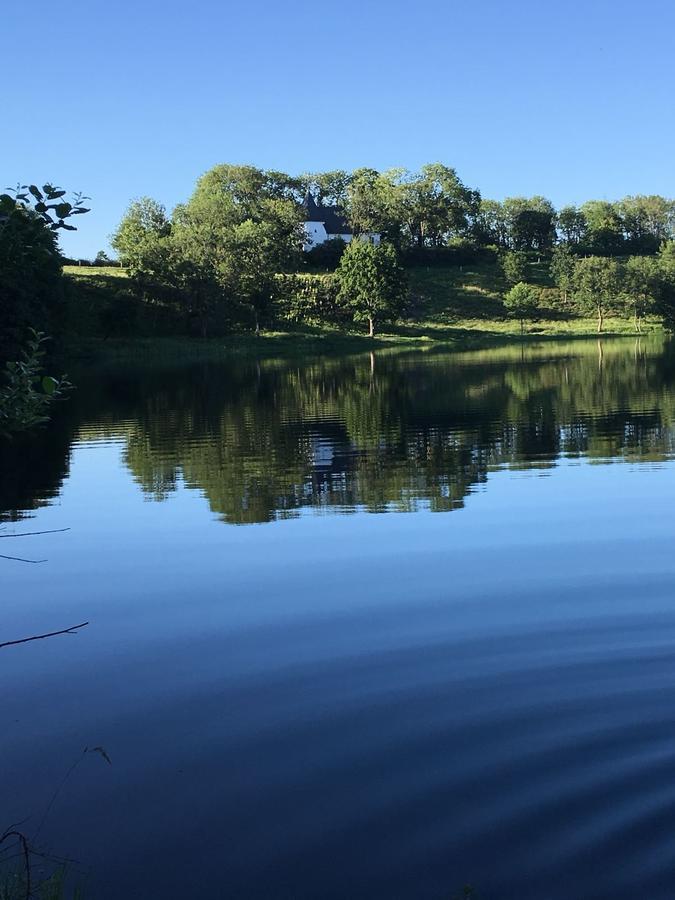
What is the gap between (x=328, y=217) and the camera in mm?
166625

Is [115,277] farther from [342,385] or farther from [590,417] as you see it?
[590,417]

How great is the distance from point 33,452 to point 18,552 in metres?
16.8

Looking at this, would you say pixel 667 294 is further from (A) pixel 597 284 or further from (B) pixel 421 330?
(B) pixel 421 330

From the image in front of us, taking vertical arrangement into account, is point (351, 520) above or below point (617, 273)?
below

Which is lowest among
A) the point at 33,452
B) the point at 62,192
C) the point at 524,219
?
the point at 33,452

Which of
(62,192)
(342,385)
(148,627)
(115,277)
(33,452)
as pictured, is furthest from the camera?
(115,277)

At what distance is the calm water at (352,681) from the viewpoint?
6.25 m

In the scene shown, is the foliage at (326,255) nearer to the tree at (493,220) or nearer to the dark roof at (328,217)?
the dark roof at (328,217)

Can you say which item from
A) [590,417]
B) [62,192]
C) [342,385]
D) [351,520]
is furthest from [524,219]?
[62,192]

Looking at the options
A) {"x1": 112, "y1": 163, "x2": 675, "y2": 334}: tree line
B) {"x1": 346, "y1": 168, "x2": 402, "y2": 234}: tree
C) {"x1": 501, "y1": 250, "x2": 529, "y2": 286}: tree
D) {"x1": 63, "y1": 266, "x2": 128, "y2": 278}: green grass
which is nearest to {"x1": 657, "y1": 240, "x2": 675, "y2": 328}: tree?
{"x1": 112, "y1": 163, "x2": 675, "y2": 334}: tree line

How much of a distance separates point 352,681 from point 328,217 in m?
163

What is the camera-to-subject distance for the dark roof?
162m

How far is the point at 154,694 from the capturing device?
30.7ft

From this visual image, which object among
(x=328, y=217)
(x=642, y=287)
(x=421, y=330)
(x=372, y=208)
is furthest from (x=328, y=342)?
(x=328, y=217)
